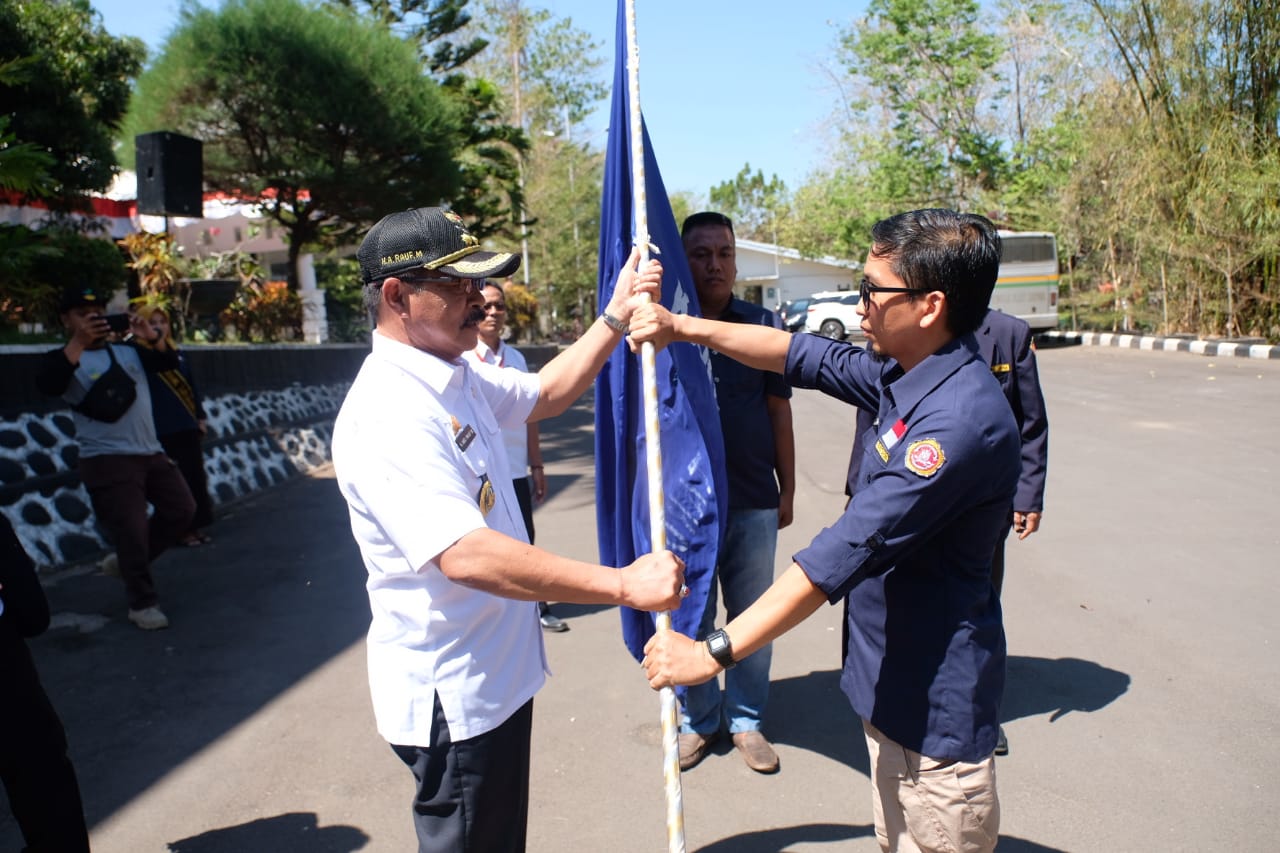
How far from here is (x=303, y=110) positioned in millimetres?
14375

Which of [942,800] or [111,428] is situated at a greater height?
[111,428]

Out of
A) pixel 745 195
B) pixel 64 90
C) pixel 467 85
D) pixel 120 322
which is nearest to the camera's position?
pixel 120 322

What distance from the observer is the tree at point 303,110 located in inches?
557

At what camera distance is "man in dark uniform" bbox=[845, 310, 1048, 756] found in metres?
3.94

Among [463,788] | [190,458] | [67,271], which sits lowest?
[463,788]

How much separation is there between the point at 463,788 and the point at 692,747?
1938mm

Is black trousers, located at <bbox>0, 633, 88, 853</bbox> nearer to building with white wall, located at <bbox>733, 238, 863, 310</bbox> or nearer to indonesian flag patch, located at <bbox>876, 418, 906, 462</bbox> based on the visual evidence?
indonesian flag patch, located at <bbox>876, 418, 906, 462</bbox>

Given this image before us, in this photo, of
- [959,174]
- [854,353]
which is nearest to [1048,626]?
[854,353]

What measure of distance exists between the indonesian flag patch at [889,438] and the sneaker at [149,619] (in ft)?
15.7

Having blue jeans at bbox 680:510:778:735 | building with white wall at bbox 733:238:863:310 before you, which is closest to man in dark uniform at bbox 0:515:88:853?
blue jeans at bbox 680:510:778:735

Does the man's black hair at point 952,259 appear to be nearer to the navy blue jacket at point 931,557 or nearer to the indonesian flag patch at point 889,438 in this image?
the navy blue jacket at point 931,557

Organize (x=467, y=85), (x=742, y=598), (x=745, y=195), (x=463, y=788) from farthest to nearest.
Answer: (x=745, y=195), (x=467, y=85), (x=742, y=598), (x=463, y=788)

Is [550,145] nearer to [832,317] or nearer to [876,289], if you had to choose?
[832,317]

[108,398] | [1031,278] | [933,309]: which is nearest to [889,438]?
[933,309]
